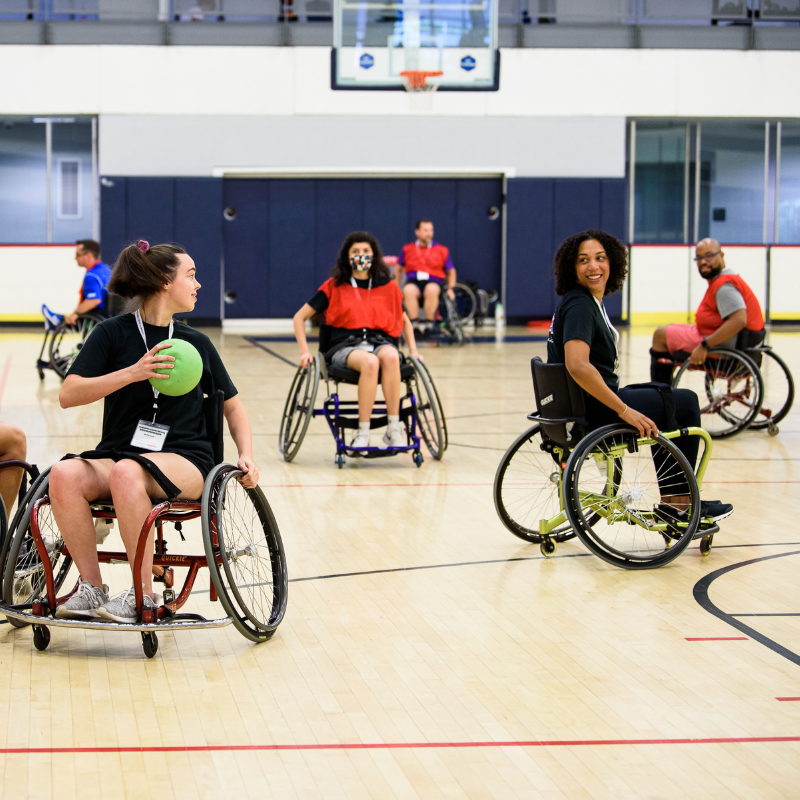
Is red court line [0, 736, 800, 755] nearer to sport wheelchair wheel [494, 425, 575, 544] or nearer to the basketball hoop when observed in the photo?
sport wheelchair wheel [494, 425, 575, 544]

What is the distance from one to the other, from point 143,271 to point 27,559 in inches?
33.7

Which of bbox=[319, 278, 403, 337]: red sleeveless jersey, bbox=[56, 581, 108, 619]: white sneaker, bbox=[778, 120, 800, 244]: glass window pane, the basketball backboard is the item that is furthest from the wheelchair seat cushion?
bbox=[778, 120, 800, 244]: glass window pane

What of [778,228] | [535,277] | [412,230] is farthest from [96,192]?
[778,228]

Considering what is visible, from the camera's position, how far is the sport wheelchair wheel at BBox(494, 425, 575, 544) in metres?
3.95

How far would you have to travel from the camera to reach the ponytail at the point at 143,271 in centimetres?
295

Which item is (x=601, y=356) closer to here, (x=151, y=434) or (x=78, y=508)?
(x=151, y=434)

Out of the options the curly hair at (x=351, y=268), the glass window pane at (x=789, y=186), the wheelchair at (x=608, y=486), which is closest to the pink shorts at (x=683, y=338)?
the curly hair at (x=351, y=268)

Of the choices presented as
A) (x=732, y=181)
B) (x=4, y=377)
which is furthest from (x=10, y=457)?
(x=732, y=181)

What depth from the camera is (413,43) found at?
11.8 metres

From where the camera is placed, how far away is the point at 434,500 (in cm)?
479

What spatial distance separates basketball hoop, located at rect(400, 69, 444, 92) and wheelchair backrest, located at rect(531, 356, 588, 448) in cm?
844

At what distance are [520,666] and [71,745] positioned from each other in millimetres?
1046

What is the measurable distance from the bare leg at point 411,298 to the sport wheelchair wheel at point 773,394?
3784mm

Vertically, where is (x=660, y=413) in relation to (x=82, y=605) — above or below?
above
